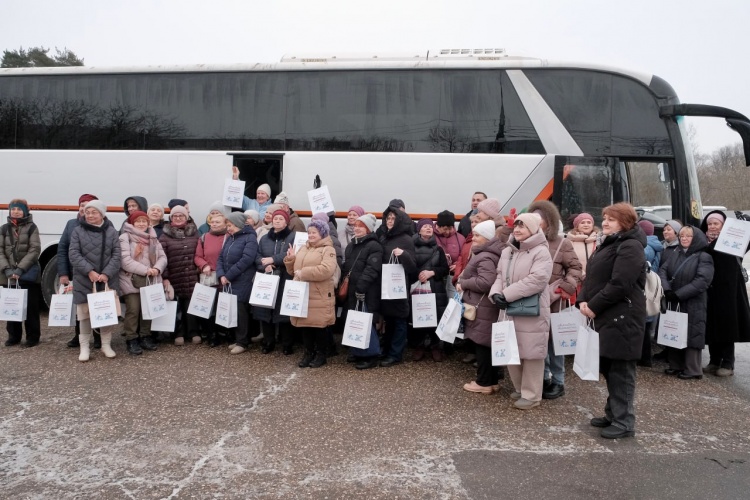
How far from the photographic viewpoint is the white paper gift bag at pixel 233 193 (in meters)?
7.78

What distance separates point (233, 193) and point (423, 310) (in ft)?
11.2

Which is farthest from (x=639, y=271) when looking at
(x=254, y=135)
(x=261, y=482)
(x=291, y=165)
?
(x=254, y=135)

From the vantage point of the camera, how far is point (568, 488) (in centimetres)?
361

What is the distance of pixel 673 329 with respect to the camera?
19.9ft

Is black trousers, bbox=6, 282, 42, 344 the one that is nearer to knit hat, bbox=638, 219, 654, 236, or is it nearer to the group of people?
the group of people

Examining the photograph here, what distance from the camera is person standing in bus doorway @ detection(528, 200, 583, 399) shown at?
5395 mm

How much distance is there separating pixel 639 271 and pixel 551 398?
1.75 meters

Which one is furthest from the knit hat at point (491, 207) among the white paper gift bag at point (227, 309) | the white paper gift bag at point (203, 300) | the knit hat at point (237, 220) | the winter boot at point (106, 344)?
the winter boot at point (106, 344)

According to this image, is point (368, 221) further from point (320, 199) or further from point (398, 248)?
point (320, 199)

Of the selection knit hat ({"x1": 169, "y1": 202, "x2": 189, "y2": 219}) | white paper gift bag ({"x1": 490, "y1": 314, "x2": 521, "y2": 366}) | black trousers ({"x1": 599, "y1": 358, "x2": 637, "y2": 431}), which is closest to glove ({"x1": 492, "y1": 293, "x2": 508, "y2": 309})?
white paper gift bag ({"x1": 490, "y1": 314, "x2": 521, "y2": 366})

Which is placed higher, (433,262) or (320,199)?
(320,199)

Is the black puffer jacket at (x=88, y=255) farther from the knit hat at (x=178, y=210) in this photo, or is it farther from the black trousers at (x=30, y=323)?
the black trousers at (x=30, y=323)

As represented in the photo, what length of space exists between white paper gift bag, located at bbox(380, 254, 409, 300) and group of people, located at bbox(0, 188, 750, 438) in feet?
0.24

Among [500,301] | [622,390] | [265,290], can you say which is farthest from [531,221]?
[265,290]
